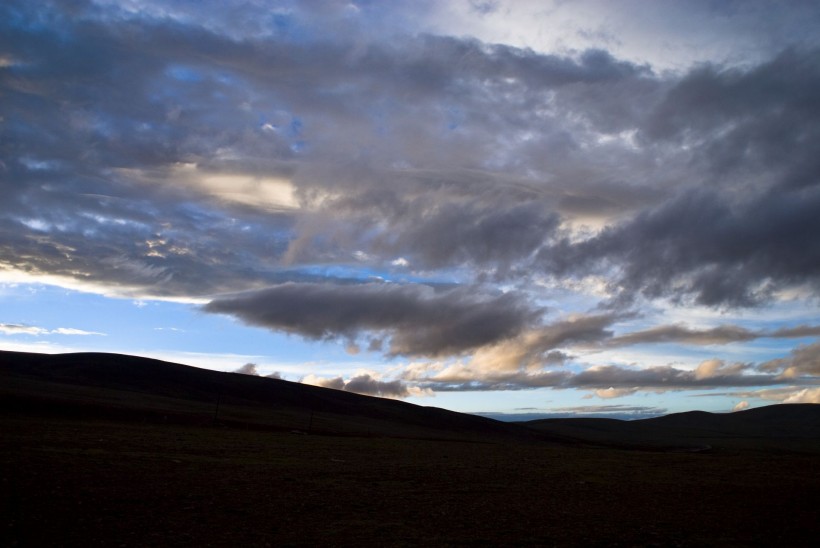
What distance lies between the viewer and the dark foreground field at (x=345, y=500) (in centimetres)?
1620

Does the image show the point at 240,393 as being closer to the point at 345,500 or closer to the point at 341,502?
the point at 345,500

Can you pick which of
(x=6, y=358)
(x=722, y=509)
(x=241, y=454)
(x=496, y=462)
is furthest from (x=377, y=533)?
(x=6, y=358)

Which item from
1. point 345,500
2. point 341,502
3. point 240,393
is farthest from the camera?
point 240,393

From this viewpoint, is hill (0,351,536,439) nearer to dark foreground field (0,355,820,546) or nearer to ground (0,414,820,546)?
dark foreground field (0,355,820,546)

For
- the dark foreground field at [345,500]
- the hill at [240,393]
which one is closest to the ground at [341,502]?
the dark foreground field at [345,500]

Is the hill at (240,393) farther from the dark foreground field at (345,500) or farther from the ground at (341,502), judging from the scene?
the ground at (341,502)

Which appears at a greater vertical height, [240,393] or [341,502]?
[240,393]

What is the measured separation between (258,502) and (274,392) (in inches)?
5117

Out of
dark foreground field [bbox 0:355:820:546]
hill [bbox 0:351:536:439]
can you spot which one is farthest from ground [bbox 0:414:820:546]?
hill [bbox 0:351:536:439]

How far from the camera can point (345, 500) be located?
73.7 ft

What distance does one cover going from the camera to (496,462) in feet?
141

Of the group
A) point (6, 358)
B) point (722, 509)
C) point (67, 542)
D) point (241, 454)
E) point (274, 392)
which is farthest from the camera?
point (274, 392)

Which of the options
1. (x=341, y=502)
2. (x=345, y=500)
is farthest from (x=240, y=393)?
(x=341, y=502)

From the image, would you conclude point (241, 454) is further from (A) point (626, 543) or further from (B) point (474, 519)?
(A) point (626, 543)
